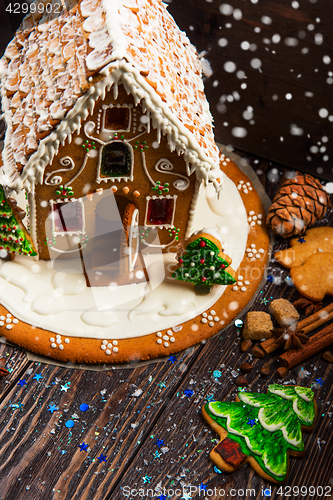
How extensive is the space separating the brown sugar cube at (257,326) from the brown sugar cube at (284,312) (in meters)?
0.04

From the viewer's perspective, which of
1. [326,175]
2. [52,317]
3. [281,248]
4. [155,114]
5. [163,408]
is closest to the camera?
[155,114]

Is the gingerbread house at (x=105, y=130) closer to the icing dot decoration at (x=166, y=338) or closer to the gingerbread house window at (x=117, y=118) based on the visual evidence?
the gingerbread house window at (x=117, y=118)

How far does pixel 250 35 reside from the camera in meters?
2.19

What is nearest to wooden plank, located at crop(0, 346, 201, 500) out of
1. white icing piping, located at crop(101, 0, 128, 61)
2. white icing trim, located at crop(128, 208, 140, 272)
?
white icing trim, located at crop(128, 208, 140, 272)

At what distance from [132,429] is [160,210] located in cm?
80

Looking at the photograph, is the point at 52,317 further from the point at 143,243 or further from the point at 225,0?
the point at 225,0

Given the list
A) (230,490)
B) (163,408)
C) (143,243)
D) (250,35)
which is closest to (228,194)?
(143,243)

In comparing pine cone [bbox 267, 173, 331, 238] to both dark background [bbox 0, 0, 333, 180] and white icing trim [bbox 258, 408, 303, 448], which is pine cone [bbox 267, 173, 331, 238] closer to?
dark background [bbox 0, 0, 333, 180]

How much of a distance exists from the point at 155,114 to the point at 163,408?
973 millimetres

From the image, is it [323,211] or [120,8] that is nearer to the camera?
[120,8]

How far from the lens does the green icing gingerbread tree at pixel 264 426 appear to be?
163 cm

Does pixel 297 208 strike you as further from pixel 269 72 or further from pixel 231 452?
pixel 231 452

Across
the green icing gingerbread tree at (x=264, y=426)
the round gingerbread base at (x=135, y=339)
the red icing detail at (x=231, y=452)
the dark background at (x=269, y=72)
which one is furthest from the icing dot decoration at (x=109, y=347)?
the dark background at (x=269, y=72)

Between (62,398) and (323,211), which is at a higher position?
(323,211)
